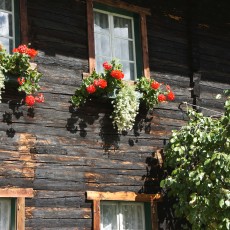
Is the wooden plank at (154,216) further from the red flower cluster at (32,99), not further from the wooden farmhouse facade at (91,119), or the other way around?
the red flower cluster at (32,99)

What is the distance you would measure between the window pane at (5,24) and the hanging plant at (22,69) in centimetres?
49

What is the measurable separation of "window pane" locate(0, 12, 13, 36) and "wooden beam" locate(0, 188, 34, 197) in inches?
86.3

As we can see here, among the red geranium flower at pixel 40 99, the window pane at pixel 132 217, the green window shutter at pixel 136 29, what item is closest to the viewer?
the red geranium flower at pixel 40 99

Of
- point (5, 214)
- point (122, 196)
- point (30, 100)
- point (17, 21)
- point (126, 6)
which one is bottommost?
point (5, 214)

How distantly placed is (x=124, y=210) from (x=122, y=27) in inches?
116

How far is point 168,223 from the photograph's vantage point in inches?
384

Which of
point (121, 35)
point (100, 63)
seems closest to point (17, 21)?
point (100, 63)

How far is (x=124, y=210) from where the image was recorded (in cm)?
941

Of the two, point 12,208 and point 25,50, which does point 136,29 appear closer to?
→ point 25,50

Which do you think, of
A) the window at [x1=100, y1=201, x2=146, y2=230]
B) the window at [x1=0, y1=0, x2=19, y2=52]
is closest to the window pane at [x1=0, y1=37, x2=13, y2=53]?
the window at [x1=0, y1=0, x2=19, y2=52]

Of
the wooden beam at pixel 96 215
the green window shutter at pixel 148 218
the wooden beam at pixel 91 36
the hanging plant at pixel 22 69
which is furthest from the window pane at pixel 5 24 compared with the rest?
the green window shutter at pixel 148 218

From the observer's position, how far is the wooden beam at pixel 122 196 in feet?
29.4

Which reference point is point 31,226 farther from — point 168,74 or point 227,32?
point 227,32

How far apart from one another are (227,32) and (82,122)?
381cm
